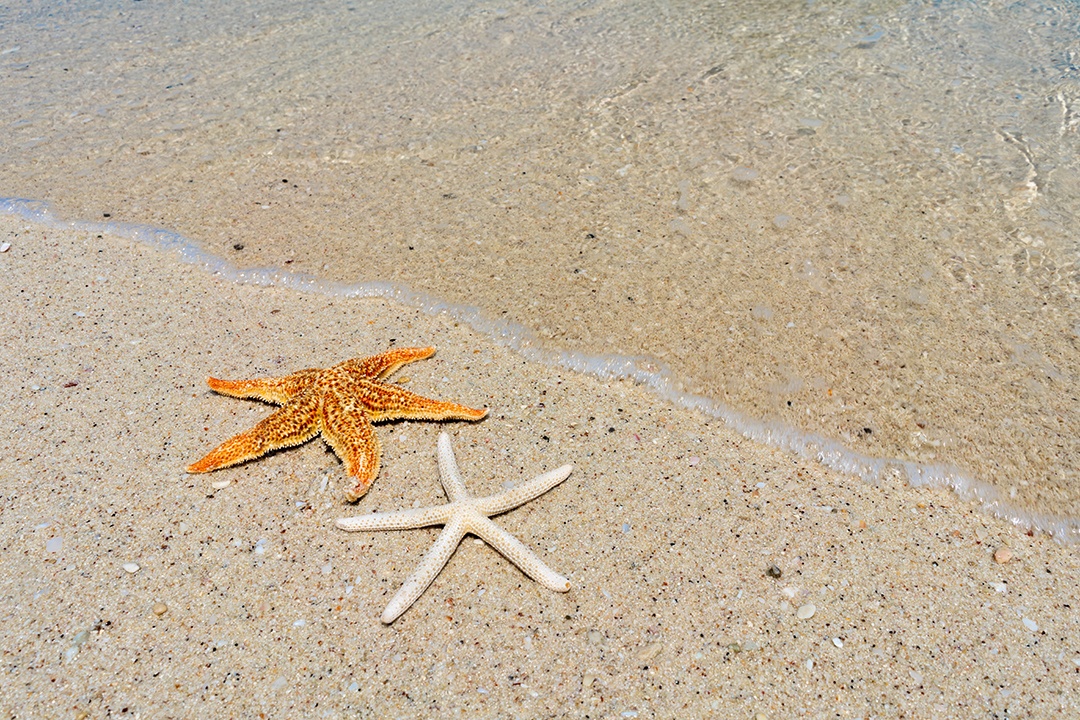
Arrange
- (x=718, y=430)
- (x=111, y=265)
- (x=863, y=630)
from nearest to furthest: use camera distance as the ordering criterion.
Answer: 1. (x=863, y=630)
2. (x=718, y=430)
3. (x=111, y=265)

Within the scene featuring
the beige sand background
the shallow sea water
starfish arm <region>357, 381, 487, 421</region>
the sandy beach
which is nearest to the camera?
the beige sand background

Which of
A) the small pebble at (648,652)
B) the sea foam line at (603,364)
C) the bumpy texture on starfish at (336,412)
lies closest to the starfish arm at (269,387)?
the bumpy texture on starfish at (336,412)

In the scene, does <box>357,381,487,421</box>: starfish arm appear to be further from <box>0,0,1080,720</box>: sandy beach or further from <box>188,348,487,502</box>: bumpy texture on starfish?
<box>0,0,1080,720</box>: sandy beach

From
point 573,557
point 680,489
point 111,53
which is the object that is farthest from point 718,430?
point 111,53

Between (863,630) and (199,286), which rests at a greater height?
(199,286)

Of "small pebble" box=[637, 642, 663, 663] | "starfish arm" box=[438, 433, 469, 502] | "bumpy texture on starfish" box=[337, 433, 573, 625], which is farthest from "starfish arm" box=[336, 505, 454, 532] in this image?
"small pebble" box=[637, 642, 663, 663]

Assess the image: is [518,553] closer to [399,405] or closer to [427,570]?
[427,570]

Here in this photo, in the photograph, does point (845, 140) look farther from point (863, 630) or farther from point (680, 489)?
point (863, 630)
